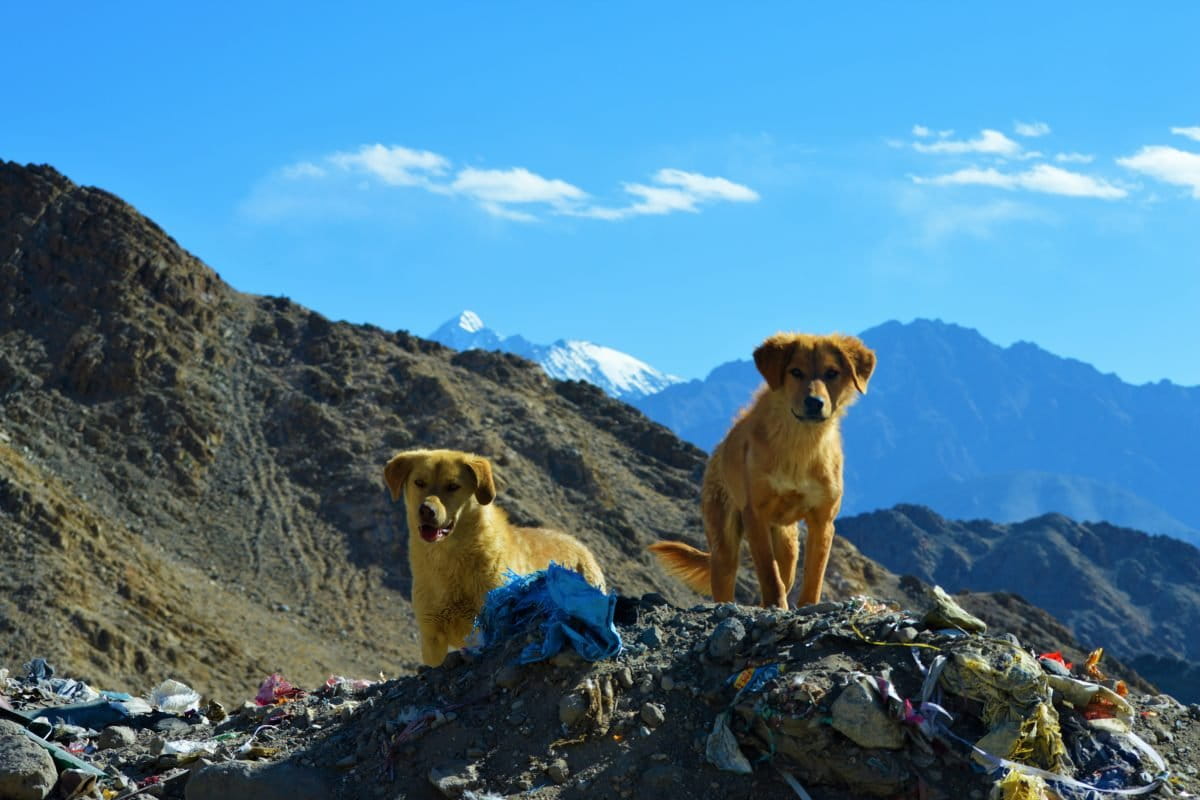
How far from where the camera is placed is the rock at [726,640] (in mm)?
7016

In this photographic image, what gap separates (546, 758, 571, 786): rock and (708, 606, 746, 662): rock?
1045 mm

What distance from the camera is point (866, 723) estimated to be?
20.4 ft

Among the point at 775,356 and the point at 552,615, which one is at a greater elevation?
the point at 775,356

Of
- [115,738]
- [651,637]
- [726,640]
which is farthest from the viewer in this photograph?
[115,738]

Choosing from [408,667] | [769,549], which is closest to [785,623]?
[769,549]

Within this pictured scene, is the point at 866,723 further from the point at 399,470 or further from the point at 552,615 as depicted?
the point at 399,470

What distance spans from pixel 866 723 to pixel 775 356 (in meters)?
3.61

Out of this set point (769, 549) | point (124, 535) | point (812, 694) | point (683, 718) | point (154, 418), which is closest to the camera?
point (812, 694)

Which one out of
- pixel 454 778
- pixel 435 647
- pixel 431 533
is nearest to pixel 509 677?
→ pixel 454 778

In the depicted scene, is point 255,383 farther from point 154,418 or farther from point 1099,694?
point 1099,694

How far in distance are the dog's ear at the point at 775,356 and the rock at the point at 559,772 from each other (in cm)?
364

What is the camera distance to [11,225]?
54.6 metres

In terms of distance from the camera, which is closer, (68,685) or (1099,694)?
(1099,694)

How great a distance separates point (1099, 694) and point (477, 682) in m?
3.36
